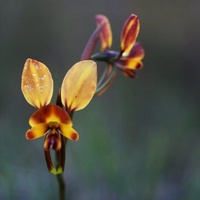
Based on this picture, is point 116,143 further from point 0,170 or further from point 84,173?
point 0,170

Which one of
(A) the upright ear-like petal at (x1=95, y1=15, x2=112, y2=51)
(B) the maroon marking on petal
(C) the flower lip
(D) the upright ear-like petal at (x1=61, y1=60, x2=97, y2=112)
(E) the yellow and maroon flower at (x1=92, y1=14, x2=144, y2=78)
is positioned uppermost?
(A) the upright ear-like petal at (x1=95, y1=15, x2=112, y2=51)

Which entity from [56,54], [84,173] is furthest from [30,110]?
[84,173]

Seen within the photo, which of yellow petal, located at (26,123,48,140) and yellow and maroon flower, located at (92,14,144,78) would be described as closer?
yellow petal, located at (26,123,48,140)

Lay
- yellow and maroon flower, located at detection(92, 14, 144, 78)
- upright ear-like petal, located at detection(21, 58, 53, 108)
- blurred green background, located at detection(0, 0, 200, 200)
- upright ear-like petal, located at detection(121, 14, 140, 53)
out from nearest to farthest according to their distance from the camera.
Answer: upright ear-like petal, located at detection(21, 58, 53, 108) → upright ear-like petal, located at detection(121, 14, 140, 53) → yellow and maroon flower, located at detection(92, 14, 144, 78) → blurred green background, located at detection(0, 0, 200, 200)

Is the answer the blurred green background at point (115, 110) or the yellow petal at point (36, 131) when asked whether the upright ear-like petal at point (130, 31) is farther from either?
the blurred green background at point (115, 110)

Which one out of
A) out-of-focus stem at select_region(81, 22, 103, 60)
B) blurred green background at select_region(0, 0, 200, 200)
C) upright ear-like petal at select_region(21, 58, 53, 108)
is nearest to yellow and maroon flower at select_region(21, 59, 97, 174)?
upright ear-like petal at select_region(21, 58, 53, 108)

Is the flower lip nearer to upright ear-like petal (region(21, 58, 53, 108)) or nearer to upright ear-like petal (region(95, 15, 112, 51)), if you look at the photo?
upright ear-like petal (region(21, 58, 53, 108))

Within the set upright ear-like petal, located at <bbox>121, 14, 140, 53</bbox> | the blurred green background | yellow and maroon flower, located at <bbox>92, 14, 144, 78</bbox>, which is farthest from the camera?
the blurred green background

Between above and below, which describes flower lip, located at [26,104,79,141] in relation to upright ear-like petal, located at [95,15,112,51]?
below

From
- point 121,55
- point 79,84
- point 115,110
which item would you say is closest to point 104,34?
point 121,55
